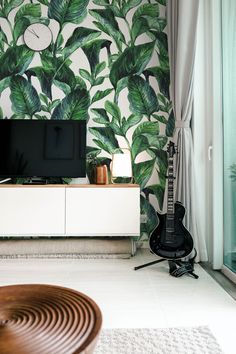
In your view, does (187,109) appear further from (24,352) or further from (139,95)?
(24,352)

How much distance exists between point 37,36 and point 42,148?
1.18 meters

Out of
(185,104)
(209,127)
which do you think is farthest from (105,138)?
(209,127)

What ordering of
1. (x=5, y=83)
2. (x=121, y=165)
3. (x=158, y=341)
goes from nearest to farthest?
1. (x=158, y=341)
2. (x=121, y=165)
3. (x=5, y=83)

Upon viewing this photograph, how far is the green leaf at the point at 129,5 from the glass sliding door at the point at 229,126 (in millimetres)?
1066

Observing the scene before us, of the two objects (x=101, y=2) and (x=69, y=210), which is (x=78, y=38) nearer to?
(x=101, y=2)

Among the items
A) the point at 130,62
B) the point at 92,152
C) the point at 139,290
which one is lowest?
the point at 139,290

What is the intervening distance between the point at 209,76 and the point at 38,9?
1890mm

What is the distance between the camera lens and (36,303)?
3.54ft

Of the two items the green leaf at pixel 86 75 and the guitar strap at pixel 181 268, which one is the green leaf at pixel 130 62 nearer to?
the green leaf at pixel 86 75

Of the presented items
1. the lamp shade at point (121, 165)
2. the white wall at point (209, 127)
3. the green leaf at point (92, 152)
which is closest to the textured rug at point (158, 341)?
the white wall at point (209, 127)

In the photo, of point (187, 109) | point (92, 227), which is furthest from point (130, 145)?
point (92, 227)

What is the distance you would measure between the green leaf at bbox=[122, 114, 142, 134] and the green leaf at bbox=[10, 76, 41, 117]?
2.96ft

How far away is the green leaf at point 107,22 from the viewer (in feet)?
10.8

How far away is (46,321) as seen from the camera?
96 cm
